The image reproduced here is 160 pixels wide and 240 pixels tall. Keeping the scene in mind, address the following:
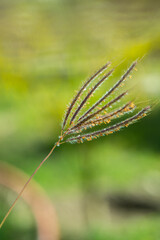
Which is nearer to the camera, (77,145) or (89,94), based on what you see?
(89,94)

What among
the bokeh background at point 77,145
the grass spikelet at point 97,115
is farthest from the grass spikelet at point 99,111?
the bokeh background at point 77,145

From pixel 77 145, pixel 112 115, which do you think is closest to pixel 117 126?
pixel 112 115

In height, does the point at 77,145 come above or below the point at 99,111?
above

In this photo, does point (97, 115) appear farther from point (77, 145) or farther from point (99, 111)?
point (77, 145)

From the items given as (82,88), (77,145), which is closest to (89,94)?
(82,88)

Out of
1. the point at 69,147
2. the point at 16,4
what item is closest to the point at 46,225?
the point at 69,147

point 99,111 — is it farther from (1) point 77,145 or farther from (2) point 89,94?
(1) point 77,145

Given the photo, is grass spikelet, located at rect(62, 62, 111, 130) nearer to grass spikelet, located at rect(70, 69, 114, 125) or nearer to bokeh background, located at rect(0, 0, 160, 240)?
grass spikelet, located at rect(70, 69, 114, 125)

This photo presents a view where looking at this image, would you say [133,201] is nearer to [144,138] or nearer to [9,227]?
[144,138]
